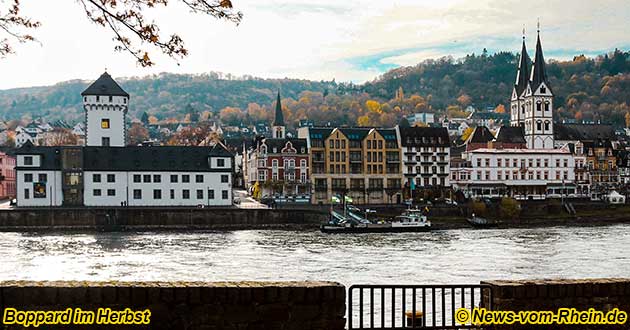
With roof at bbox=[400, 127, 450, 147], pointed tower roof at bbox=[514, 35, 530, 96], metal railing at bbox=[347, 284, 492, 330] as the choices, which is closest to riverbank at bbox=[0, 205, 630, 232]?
roof at bbox=[400, 127, 450, 147]

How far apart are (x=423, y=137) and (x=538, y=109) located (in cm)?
3120

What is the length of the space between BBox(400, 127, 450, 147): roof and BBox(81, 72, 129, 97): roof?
1217 inches

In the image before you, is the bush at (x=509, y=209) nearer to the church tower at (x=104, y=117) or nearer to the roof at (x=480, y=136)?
the roof at (x=480, y=136)

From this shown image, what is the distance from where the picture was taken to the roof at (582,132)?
110m

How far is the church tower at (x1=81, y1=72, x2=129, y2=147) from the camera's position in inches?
3155

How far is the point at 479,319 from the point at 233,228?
2175 inches

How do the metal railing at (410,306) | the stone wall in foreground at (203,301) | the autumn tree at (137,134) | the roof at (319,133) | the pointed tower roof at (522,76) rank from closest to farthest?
1. the stone wall in foreground at (203,301)
2. the metal railing at (410,306)
3. the roof at (319,133)
4. the pointed tower roof at (522,76)
5. the autumn tree at (137,134)

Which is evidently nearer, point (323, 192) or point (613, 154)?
point (323, 192)

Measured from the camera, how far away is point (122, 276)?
32.8 meters

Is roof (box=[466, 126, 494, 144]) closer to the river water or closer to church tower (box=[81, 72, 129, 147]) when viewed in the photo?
the river water

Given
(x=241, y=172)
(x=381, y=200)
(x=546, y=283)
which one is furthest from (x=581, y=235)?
(x=241, y=172)

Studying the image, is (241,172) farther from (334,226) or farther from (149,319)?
(149,319)

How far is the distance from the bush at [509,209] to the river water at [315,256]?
1361cm

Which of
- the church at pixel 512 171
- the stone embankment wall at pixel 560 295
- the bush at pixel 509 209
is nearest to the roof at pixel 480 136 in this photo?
the church at pixel 512 171
